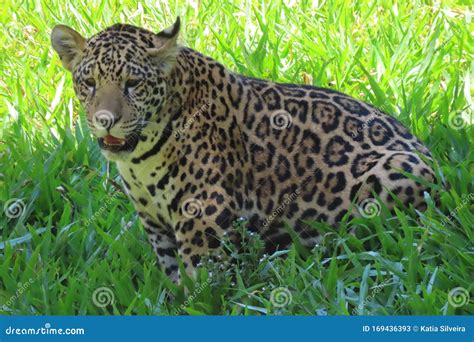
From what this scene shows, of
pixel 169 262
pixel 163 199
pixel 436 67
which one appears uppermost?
pixel 436 67

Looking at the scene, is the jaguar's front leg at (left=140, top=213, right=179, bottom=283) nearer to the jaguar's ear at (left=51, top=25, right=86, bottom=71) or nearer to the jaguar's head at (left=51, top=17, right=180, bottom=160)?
the jaguar's head at (left=51, top=17, right=180, bottom=160)

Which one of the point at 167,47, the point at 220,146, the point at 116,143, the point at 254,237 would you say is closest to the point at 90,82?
the point at 116,143

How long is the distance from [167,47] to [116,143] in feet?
2.15

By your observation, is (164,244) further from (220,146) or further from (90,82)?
(90,82)

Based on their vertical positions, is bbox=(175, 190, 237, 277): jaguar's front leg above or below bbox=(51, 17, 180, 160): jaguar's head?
below

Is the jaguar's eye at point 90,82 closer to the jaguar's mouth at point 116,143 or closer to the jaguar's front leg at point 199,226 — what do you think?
the jaguar's mouth at point 116,143

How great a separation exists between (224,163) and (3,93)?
10.2 feet

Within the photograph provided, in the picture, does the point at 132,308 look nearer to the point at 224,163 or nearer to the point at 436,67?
the point at 224,163

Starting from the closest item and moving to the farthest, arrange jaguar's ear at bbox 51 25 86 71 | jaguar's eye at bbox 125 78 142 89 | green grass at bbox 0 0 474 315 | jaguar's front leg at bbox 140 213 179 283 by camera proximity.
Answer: green grass at bbox 0 0 474 315
jaguar's eye at bbox 125 78 142 89
jaguar's ear at bbox 51 25 86 71
jaguar's front leg at bbox 140 213 179 283

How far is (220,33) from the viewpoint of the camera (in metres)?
9.67

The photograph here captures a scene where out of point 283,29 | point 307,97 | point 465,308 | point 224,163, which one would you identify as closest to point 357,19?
point 283,29

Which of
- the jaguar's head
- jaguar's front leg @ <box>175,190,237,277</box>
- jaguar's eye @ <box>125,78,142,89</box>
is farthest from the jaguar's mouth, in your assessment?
jaguar's front leg @ <box>175,190,237,277</box>

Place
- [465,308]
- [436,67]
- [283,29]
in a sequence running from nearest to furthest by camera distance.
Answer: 1. [465,308]
2. [436,67]
3. [283,29]

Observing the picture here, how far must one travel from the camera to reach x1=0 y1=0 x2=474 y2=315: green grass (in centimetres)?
624
